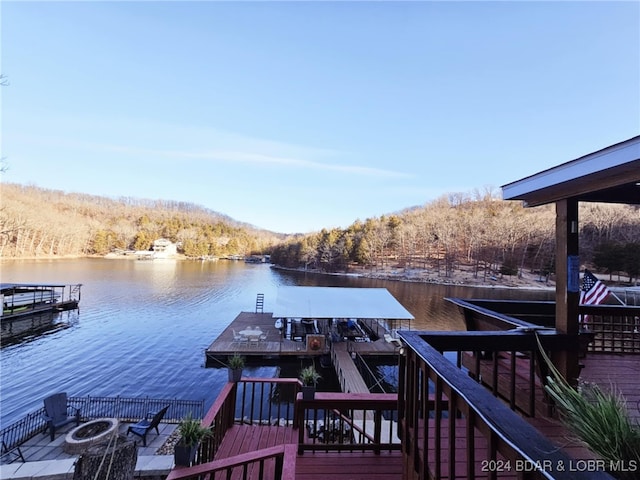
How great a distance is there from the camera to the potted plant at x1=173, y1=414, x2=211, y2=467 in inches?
92.0

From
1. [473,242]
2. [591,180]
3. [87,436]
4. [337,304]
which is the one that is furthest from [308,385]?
[473,242]

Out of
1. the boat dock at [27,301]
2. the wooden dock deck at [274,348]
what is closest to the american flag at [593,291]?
the wooden dock deck at [274,348]

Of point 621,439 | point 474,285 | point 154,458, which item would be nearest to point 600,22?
point 621,439

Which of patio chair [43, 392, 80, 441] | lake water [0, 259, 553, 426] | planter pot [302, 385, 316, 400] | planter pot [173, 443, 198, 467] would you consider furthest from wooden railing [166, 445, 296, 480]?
lake water [0, 259, 553, 426]

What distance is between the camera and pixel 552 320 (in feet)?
12.1

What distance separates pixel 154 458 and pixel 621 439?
669 cm

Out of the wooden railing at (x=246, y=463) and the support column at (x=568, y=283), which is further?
the support column at (x=568, y=283)

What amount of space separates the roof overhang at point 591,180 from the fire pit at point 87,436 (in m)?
6.83

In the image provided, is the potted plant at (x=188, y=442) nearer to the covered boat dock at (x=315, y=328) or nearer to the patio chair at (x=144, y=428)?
the patio chair at (x=144, y=428)

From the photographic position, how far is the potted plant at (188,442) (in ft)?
7.66

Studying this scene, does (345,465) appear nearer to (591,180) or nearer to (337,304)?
(591,180)

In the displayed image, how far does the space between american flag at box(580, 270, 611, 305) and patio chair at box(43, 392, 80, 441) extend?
11.5 m

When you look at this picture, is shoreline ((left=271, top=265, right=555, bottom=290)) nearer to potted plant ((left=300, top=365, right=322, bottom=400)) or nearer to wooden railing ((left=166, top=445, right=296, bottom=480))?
potted plant ((left=300, top=365, right=322, bottom=400))

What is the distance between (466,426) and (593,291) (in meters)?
7.30
